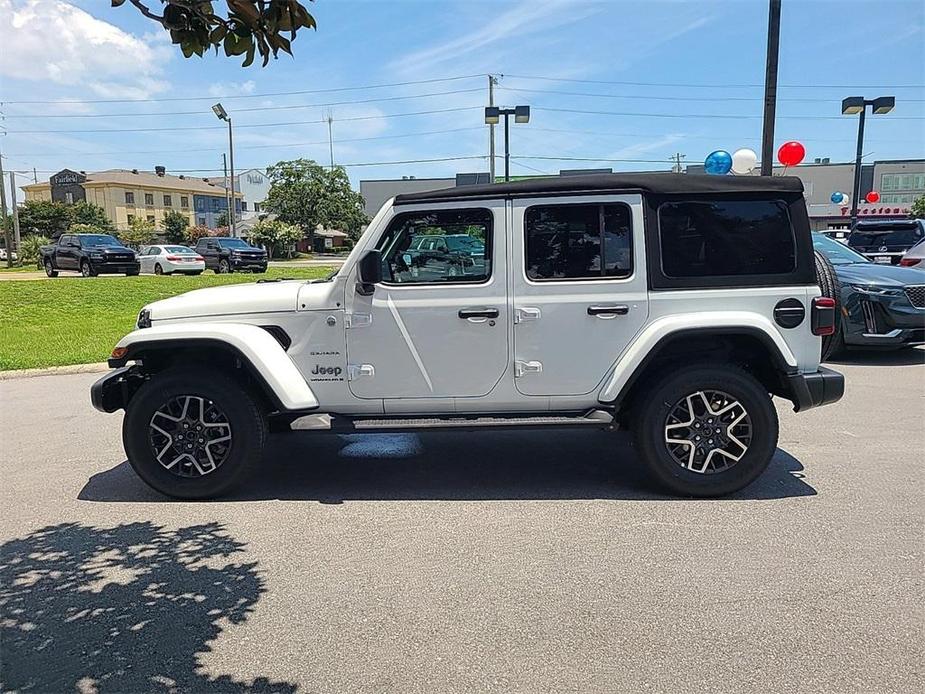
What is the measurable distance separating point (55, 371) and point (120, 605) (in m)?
6.95

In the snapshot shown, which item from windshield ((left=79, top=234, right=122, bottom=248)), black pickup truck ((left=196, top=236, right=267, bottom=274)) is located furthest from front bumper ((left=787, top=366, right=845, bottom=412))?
black pickup truck ((left=196, top=236, right=267, bottom=274))

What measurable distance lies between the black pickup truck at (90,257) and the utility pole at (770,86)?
20504 mm

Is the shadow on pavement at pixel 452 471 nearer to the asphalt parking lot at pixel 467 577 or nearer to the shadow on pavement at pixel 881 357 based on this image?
the asphalt parking lot at pixel 467 577

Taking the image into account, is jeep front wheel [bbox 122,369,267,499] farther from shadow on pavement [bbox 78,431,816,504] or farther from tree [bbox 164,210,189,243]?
tree [bbox 164,210,189,243]

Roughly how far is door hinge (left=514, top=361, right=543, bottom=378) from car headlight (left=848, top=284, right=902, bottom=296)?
6.27 meters

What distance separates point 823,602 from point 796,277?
2082 mm

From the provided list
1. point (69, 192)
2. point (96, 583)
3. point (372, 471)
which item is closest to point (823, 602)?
point (372, 471)

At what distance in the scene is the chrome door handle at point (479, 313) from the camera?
175 inches

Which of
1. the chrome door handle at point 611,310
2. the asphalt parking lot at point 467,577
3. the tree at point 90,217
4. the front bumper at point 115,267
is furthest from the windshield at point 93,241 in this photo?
the tree at point 90,217

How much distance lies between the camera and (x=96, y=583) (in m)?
3.46

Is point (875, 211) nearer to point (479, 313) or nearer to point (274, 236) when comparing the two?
point (274, 236)

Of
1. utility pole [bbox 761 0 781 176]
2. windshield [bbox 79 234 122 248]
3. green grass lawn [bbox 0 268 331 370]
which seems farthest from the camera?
windshield [bbox 79 234 122 248]

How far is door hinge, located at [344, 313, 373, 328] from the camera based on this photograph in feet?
14.7

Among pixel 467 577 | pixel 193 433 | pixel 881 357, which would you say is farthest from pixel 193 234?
pixel 467 577
